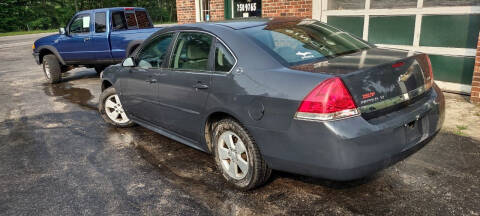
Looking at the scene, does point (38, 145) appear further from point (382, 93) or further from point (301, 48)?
point (382, 93)

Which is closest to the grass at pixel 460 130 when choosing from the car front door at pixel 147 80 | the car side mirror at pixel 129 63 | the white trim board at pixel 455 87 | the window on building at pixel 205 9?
the white trim board at pixel 455 87

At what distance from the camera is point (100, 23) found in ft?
30.8

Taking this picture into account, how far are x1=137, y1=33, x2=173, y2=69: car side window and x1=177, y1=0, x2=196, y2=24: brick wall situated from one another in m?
7.90

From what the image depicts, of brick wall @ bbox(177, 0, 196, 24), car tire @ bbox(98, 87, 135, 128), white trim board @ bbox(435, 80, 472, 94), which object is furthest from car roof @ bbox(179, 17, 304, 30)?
brick wall @ bbox(177, 0, 196, 24)

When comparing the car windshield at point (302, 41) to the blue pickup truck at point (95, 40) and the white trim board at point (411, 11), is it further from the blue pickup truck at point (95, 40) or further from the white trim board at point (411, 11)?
the blue pickup truck at point (95, 40)

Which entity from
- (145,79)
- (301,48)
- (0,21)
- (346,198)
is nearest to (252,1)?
(145,79)

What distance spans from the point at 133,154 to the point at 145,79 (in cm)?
94

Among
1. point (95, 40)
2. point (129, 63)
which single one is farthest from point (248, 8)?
point (129, 63)

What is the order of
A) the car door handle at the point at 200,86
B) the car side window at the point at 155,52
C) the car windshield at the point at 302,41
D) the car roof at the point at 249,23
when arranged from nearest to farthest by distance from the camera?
the car windshield at the point at 302,41 < the car door handle at the point at 200,86 < the car roof at the point at 249,23 < the car side window at the point at 155,52

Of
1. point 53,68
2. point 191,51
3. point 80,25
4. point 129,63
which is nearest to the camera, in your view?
point 191,51

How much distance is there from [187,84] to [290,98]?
136 cm

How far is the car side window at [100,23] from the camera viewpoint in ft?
30.6

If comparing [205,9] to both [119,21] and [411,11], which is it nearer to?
[119,21]

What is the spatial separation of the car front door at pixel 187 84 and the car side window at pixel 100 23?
595 centimetres
